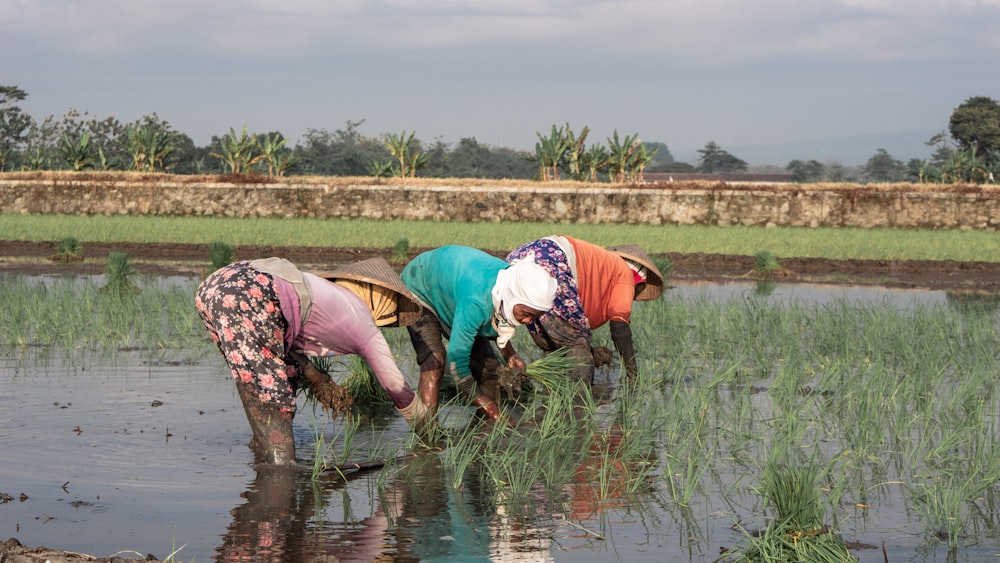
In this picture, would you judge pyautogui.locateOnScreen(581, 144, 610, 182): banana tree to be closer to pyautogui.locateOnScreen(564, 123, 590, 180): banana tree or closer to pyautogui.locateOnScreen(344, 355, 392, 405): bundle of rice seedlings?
pyautogui.locateOnScreen(564, 123, 590, 180): banana tree

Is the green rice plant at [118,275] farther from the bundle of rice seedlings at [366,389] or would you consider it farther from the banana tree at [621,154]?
the banana tree at [621,154]

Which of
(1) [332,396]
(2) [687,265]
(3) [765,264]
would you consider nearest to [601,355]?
(1) [332,396]

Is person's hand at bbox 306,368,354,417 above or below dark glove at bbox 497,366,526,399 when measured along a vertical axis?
below

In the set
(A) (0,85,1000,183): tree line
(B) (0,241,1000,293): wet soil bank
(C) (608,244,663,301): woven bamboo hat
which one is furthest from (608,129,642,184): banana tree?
(C) (608,244,663,301): woven bamboo hat

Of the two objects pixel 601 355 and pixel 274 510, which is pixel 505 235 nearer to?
pixel 601 355

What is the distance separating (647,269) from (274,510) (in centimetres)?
297

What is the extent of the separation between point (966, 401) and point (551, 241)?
220 cm

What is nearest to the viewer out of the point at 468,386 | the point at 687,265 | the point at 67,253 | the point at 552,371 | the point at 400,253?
the point at 468,386

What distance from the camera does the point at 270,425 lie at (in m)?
4.61

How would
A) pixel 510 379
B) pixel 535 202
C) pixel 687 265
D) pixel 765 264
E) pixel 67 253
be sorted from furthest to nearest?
pixel 535 202
pixel 687 265
pixel 67 253
pixel 765 264
pixel 510 379

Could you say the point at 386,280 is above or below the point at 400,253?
above

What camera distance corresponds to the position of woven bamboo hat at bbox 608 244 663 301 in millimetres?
6473

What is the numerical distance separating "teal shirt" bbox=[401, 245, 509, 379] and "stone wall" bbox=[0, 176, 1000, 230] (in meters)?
21.2

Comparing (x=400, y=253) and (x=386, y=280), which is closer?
(x=386, y=280)
